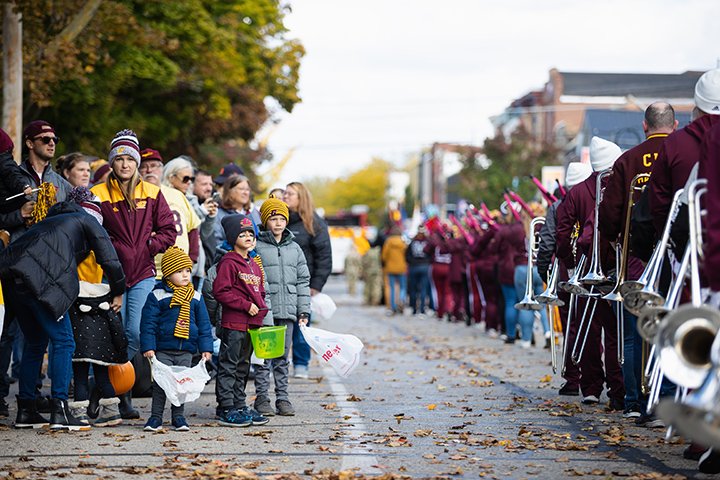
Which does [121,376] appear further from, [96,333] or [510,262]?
[510,262]

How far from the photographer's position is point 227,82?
32.8 meters

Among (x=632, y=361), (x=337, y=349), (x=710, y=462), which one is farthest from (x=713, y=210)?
(x=337, y=349)

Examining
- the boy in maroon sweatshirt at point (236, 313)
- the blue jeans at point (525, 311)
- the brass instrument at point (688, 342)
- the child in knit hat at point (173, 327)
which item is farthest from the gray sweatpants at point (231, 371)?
the blue jeans at point (525, 311)

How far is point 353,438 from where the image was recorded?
952 centimetres

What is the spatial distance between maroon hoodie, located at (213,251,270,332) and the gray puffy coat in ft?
2.09

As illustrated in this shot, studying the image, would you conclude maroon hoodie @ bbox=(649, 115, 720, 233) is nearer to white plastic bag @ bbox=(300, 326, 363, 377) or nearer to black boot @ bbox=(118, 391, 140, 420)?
white plastic bag @ bbox=(300, 326, 363, 377)

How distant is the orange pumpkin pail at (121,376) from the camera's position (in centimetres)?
1040

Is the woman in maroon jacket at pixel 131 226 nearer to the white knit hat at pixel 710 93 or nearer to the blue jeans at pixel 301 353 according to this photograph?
the blue jeans at pixel 301 353

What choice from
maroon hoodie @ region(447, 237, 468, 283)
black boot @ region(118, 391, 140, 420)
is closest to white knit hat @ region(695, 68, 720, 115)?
black boot @ region(118, 391, 140, 420)

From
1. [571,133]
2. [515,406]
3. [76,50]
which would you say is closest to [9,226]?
[515,406]

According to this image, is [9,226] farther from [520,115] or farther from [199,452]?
[520,115]

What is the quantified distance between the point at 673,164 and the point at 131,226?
4647 mm

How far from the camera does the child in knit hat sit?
996 cm

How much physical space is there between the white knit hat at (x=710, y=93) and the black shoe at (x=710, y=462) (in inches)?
82.4
